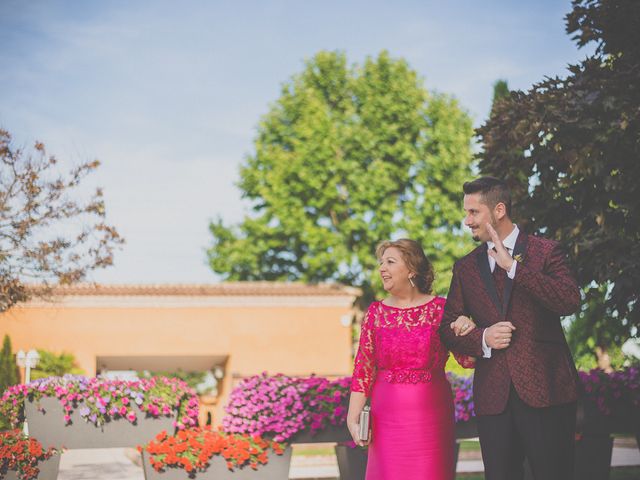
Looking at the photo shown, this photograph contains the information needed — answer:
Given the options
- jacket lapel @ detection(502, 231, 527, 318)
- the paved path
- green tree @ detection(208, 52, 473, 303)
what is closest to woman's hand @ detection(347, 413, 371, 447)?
jacket lapel @ detection(502, 231, 527, 318)

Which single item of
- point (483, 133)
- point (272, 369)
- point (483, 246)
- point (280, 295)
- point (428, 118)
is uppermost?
point (428, 118)

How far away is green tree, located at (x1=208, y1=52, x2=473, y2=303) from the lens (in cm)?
2534

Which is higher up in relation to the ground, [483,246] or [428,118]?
[428,118]

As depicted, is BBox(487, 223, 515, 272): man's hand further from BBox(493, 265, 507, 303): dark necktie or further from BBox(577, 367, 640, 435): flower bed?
BBox(577, 367, 640, 435): flower bed

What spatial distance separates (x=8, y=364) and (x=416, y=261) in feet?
68.7

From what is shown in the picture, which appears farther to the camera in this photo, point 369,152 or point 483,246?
point 369,152

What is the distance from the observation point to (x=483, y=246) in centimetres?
403

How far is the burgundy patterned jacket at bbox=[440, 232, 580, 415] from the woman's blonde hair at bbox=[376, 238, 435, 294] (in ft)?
2.65

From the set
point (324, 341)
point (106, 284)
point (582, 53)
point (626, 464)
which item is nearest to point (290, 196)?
point (324, 341)

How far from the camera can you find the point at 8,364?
22.6 meters

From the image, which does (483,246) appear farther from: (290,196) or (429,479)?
(290,196)

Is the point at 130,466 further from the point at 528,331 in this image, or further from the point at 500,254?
the point at 500,254

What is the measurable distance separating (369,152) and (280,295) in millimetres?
6085

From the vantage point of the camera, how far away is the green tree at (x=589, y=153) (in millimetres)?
8070
